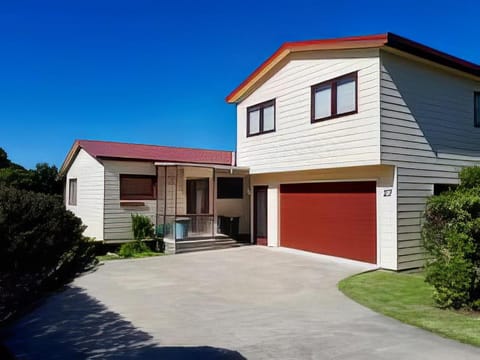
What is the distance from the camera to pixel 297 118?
13.8 meters

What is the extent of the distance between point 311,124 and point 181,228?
6.52 meters

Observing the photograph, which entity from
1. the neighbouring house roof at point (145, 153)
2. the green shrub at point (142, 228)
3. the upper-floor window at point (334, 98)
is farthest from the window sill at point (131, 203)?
the upper-floor window at point (334, 98)

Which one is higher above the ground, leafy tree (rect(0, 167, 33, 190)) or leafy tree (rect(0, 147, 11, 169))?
leafy tree (rect(0, 147, 11, 169))

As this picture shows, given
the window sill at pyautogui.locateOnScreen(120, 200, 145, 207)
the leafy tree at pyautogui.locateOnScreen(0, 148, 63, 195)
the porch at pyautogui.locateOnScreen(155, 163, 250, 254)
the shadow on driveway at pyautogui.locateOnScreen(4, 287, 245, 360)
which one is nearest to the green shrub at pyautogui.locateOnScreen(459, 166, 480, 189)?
the porch at pyautogui.locateOnScreen(155, 163, 250, 254)

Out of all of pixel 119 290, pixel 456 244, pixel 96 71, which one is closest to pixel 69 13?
pixel 96 71

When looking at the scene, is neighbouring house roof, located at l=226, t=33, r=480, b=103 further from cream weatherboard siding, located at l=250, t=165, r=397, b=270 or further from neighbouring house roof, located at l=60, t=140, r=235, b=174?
neighbouring house roof, located at l=60, t=140, r=235, b=174

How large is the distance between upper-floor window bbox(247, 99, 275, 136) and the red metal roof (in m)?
2.64

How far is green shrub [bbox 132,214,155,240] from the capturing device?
15.6 m

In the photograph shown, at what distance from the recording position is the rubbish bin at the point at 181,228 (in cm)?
1526

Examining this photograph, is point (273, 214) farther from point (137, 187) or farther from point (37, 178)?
point (37, 178)

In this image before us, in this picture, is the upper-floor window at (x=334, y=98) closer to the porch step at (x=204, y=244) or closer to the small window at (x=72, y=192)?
the porch step at (x=204, y=244)

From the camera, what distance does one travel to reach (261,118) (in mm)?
15898

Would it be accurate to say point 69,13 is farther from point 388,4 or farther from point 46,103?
point 46,103

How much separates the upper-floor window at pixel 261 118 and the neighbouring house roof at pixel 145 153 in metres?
2.18
